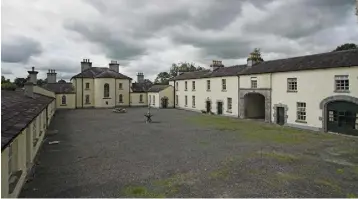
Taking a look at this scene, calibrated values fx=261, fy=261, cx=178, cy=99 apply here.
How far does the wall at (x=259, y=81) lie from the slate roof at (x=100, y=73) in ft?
80.7

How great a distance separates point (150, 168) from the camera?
35.5ft

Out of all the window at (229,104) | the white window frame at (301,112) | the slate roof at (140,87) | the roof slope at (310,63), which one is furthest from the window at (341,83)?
the slate roof at (140,87)

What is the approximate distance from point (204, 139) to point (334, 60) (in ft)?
41.2

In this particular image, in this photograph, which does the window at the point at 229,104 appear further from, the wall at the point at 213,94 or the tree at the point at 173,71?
the tree at the point at 173,71

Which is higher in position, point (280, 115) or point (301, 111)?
point (301, 111)

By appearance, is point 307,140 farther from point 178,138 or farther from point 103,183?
point 103,183

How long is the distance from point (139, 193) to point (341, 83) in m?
18.0

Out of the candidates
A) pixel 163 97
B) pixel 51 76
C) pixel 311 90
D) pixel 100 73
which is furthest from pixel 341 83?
pixel 51 76

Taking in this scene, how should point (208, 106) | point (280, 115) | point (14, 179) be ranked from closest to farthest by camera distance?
point (14, 179) < point (280, 115) < point (208, 106)

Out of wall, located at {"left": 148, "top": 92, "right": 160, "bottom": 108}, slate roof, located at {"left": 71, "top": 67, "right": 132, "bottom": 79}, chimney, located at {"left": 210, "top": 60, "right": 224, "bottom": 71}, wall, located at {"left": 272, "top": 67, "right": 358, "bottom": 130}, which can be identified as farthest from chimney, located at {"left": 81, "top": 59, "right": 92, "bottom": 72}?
wall, located at {"left": 272, "top": 67, "right": 358, "bottom": 130}

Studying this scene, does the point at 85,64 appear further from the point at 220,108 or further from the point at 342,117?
the point at 342,117

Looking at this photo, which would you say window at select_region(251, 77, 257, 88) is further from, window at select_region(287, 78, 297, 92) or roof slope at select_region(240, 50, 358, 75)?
window at select_region(287, 78, 297, 92)

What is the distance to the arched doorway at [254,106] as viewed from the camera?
2986 cm

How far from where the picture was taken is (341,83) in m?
19.5
